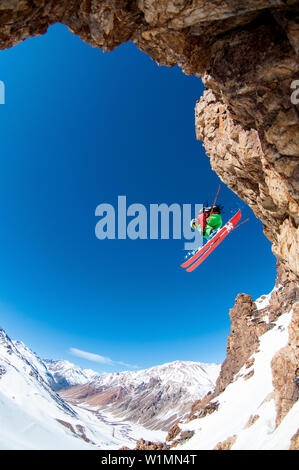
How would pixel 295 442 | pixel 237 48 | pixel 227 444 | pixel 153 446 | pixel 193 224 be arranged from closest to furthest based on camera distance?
pixel 237 48
pixel 295 442
pixel 193 224
pixel 227 444
pixel 153 446

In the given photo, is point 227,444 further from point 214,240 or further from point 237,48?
point 237,48

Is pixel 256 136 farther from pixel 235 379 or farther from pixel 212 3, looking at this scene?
pixel 235 379

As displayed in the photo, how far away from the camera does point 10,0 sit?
247 inches

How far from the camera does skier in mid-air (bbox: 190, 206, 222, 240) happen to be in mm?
17188

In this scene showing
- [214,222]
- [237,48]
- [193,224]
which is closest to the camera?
[237,48]

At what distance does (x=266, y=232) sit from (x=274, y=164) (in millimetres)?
7117

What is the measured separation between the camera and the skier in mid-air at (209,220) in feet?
56.4

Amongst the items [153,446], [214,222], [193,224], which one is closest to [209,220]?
[214,222]

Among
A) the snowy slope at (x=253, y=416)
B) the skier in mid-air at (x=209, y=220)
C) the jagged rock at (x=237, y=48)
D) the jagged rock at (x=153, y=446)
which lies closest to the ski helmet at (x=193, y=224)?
the skier in mid-air at (x=209, y=220)

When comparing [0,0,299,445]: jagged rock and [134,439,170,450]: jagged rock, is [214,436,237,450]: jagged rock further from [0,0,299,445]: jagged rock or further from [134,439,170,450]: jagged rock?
[0,0,299,445]: jagged rock

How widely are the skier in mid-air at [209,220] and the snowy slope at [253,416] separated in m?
14.6

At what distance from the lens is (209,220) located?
56.5 feet

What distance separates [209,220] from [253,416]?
2515cm

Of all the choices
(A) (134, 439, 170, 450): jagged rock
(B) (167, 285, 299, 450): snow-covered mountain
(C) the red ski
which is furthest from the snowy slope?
(C) the red ski
